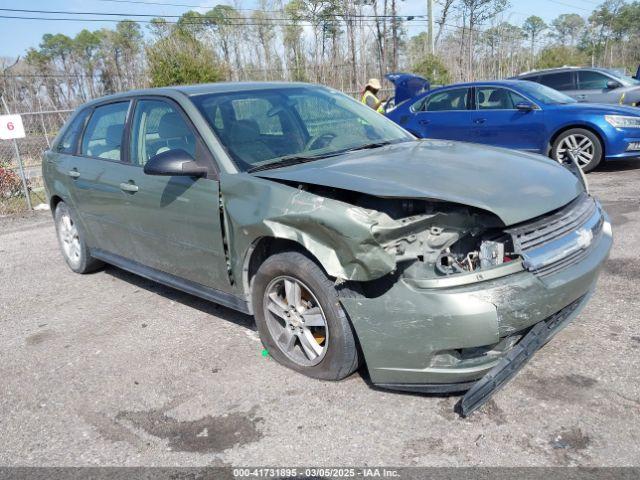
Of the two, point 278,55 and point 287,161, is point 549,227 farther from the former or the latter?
point 278,55

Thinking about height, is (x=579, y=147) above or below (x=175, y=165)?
below

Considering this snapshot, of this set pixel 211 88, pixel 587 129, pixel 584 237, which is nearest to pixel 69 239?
pixel 211 88

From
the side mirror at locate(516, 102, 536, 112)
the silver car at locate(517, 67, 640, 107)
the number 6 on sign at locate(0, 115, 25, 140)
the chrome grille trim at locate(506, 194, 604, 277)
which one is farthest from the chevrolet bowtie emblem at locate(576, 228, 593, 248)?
the silver car at locate(517, 67, 640, 107)

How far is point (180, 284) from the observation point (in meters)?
4.21

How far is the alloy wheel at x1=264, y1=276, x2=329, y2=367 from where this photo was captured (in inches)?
126

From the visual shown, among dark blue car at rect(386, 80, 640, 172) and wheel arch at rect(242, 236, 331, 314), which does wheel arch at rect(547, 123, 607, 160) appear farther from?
wheel arch at rect(242, 236, 331, 314)

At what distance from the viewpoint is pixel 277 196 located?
10.4ft

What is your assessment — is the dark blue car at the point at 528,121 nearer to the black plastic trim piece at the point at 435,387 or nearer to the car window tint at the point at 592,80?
the car window tint at the point at 592,80

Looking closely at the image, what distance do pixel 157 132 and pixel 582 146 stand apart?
7040 mm

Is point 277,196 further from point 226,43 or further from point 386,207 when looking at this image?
point 226,43

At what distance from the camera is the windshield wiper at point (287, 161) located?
3.54 meters

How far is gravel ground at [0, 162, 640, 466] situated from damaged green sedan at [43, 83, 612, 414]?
0.69 feet

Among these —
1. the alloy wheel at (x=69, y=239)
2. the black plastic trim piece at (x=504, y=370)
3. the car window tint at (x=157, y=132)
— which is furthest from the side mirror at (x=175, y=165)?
the alloy wheel at (x=69, y=239)

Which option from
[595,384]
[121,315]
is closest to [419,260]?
[595,384]
